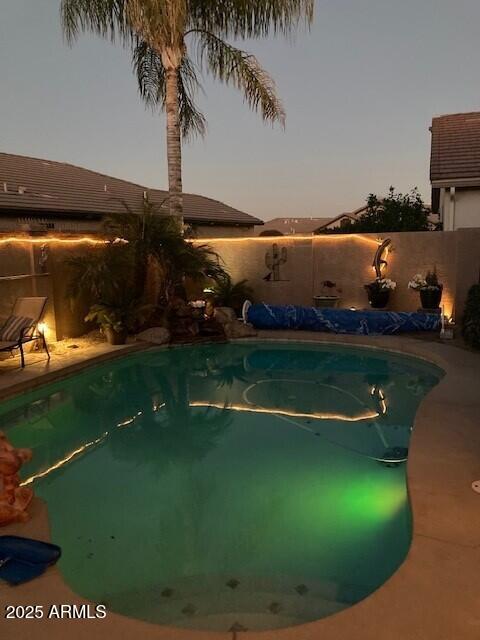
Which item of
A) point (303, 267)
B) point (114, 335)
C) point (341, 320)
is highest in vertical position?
point (303, 267)

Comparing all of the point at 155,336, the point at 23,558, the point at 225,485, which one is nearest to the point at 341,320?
the point at 155,336

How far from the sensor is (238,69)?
12.0 m

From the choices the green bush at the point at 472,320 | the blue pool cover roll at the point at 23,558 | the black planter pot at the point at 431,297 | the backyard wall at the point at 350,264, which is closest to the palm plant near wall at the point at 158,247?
the backyard wall at the point at 350,264

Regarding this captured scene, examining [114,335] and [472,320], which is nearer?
[472,320]

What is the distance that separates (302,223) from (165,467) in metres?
38.0

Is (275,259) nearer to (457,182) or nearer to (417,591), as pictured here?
(457,182)

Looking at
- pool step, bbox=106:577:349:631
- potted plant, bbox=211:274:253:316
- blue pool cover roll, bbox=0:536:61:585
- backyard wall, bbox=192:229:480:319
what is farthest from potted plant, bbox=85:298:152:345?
pool step, bbox=106:577:349:631

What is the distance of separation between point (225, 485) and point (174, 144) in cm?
966

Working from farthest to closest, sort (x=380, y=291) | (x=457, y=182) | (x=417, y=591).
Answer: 1. (x=457, y=182)
2. (x=380, y=291)
3. (x=417, y=591)

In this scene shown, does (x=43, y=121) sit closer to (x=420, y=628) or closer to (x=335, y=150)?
(x=335, y=150)

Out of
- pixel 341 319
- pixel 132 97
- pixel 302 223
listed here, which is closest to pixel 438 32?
pixel 132 97

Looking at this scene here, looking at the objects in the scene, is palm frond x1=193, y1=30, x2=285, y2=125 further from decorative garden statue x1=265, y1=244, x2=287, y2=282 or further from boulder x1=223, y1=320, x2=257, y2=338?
boulder x1=223, y1=320, x2=257, y2=338

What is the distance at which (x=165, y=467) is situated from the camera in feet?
16.5

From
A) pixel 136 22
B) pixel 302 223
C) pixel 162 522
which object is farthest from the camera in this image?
pixel 302 223
